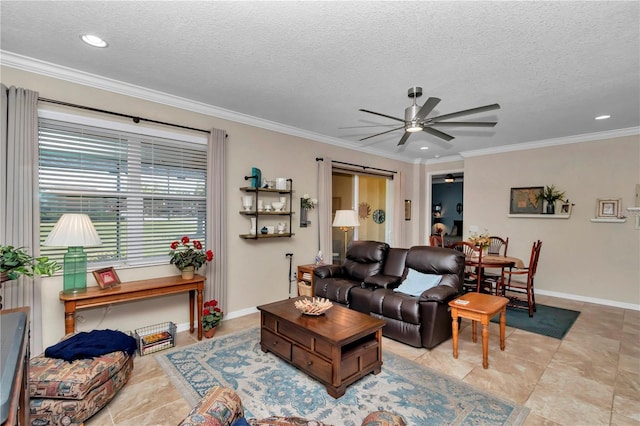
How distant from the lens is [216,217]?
3.84m

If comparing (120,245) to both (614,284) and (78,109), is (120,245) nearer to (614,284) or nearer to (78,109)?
(78,109)

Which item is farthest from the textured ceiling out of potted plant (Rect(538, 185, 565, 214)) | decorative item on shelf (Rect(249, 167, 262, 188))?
potted plant (Rect(538, 185, 565, 214))

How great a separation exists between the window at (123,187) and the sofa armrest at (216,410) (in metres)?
2.63

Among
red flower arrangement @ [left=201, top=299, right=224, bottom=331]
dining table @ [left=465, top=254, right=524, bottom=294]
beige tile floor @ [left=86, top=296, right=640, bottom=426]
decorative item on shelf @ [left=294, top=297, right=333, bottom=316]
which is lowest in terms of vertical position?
beige tile floor @ [left=86, top=296, right=640, bottom=426]

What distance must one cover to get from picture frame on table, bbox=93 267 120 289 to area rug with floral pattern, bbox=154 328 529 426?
2.79ft

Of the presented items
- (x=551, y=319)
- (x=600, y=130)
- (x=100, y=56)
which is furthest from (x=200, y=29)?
(x=600, y=130)

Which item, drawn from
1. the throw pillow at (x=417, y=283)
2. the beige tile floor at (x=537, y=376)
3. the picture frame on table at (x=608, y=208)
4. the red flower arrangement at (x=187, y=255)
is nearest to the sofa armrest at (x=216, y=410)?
the beige tile floor at (x=537, y=376)

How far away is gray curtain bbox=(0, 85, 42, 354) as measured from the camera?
2.57 metres

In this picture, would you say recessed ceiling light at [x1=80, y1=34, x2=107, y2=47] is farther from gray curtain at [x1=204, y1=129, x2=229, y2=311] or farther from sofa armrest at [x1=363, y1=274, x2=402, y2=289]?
sofa armrest at [x1=363, y1=274, x2=402, y2=289]

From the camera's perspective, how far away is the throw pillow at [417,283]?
3524 millimetres

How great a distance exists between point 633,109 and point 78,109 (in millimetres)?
6347

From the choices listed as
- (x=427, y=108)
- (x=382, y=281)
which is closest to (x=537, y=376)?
(x=382, y=281)

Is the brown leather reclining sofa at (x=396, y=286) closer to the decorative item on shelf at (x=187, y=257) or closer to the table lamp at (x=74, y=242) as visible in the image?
the decorative item on shelf at (x=187, y=257)

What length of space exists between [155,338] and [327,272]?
7.12 feet
